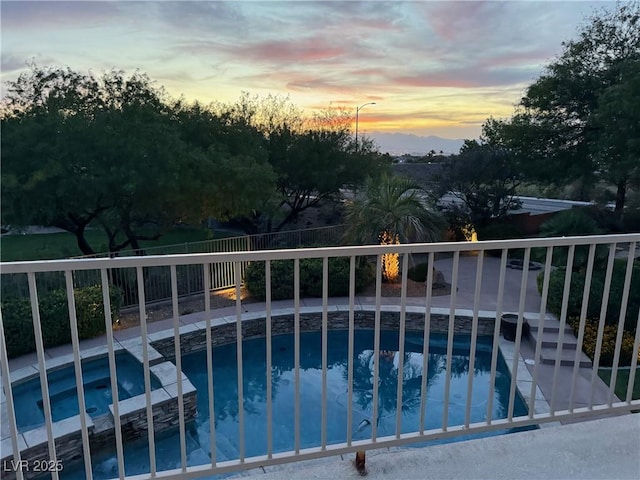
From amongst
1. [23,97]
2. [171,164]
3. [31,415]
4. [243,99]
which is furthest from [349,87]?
[31,415]

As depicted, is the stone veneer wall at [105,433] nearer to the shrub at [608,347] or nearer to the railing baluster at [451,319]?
the railing baluster at [451,319]

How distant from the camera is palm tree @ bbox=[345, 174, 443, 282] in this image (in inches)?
311

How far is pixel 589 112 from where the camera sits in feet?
35.4

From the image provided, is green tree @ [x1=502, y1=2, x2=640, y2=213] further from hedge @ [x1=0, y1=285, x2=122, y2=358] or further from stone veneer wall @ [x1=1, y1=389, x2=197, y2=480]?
hedge @ [x1=0, y1=285, x2=122, y2=358]

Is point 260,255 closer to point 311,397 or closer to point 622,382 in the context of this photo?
point 311,397

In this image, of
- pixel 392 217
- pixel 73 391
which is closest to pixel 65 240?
pixel 73 391

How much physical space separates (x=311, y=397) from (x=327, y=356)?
7.01 feet

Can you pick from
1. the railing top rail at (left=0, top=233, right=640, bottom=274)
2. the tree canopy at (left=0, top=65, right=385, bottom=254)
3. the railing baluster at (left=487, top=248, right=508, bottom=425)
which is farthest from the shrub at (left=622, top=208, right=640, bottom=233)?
the railing baluster at (left=487, top=248, right=508, bottom=425)

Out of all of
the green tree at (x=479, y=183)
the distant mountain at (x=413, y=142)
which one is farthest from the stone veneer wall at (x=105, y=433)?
the distant mountain at (x=413, y=142)

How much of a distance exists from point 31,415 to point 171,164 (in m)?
4.62

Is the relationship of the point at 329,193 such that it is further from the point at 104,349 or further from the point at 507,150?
the point at 104,349

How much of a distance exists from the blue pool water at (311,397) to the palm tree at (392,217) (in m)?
1.87

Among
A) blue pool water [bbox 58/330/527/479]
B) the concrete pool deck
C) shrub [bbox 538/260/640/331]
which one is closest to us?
the concrete pool deck

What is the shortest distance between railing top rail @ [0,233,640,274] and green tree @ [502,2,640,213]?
27.0ft
